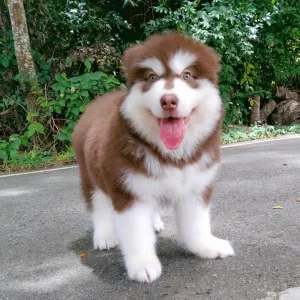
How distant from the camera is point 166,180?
2.51m

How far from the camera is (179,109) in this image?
230cm

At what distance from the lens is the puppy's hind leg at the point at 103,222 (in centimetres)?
306

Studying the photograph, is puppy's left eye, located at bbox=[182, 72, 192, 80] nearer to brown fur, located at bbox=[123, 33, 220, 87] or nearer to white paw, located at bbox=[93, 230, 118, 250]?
brown fur, located at bbox=[123, 33, 220, 87]

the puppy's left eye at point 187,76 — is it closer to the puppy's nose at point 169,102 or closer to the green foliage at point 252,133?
the puppy's nose at point 169,102

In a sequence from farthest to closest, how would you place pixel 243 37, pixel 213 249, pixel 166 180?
pixel 243 37 < pixel 213 249 < pixel 166 180

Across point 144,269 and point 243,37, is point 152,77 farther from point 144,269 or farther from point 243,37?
point 243,37

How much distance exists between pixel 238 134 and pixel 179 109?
7.06m

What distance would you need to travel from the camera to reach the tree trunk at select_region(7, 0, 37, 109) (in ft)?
24.6

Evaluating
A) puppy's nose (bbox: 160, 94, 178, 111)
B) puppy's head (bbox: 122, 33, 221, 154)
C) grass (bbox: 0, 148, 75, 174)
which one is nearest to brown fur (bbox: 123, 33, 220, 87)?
puppy's head (bbox: 122, 33, 221, 154)

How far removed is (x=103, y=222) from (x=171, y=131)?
1123 mm

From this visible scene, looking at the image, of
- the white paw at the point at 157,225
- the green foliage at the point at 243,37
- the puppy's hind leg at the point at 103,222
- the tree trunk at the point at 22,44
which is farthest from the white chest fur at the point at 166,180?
the green foliage at the point at 243,37

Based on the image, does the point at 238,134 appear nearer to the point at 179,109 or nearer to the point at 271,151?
the point at 271,151

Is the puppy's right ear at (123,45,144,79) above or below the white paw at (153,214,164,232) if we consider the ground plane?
above

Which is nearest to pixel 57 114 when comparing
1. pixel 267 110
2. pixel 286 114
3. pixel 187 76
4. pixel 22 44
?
pixel 22 44
